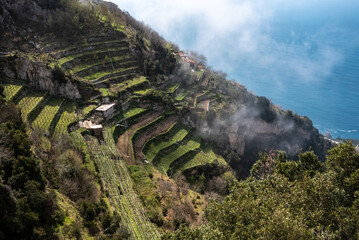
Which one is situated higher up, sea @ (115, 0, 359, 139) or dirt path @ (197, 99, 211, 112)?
sea @ (115, 0, 359, 139)

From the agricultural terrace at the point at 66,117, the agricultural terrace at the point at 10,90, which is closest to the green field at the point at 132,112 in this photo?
the agricultural terrace at the point at 66,117

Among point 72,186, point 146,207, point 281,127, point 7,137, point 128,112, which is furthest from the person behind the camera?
point 281,127

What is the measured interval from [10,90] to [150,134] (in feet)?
59.4

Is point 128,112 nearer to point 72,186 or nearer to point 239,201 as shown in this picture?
A: point 72,186

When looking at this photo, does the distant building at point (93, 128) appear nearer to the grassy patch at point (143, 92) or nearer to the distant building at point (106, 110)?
the distant building at point (106, 110)

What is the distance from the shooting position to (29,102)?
27.5 meters

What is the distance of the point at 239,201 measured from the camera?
13805 mm

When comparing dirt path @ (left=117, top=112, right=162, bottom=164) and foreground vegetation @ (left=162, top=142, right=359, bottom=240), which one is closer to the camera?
foreground vegetation @ (left=162, top=142, right=359, bottom=240)

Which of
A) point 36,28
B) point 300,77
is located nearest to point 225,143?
point 36,28

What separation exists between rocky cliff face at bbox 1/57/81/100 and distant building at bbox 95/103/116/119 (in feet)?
14.5

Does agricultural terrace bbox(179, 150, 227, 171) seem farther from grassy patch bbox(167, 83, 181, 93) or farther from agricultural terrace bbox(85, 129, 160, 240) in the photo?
grassy patch bbox(167, 83, 181, 93)

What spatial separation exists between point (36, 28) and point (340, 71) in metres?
150

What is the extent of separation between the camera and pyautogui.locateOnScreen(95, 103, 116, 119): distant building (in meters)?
33.1

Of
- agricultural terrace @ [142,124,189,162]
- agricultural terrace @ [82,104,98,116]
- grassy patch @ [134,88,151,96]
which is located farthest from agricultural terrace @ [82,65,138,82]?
agricultural terrace @ [142,124,189,162]
